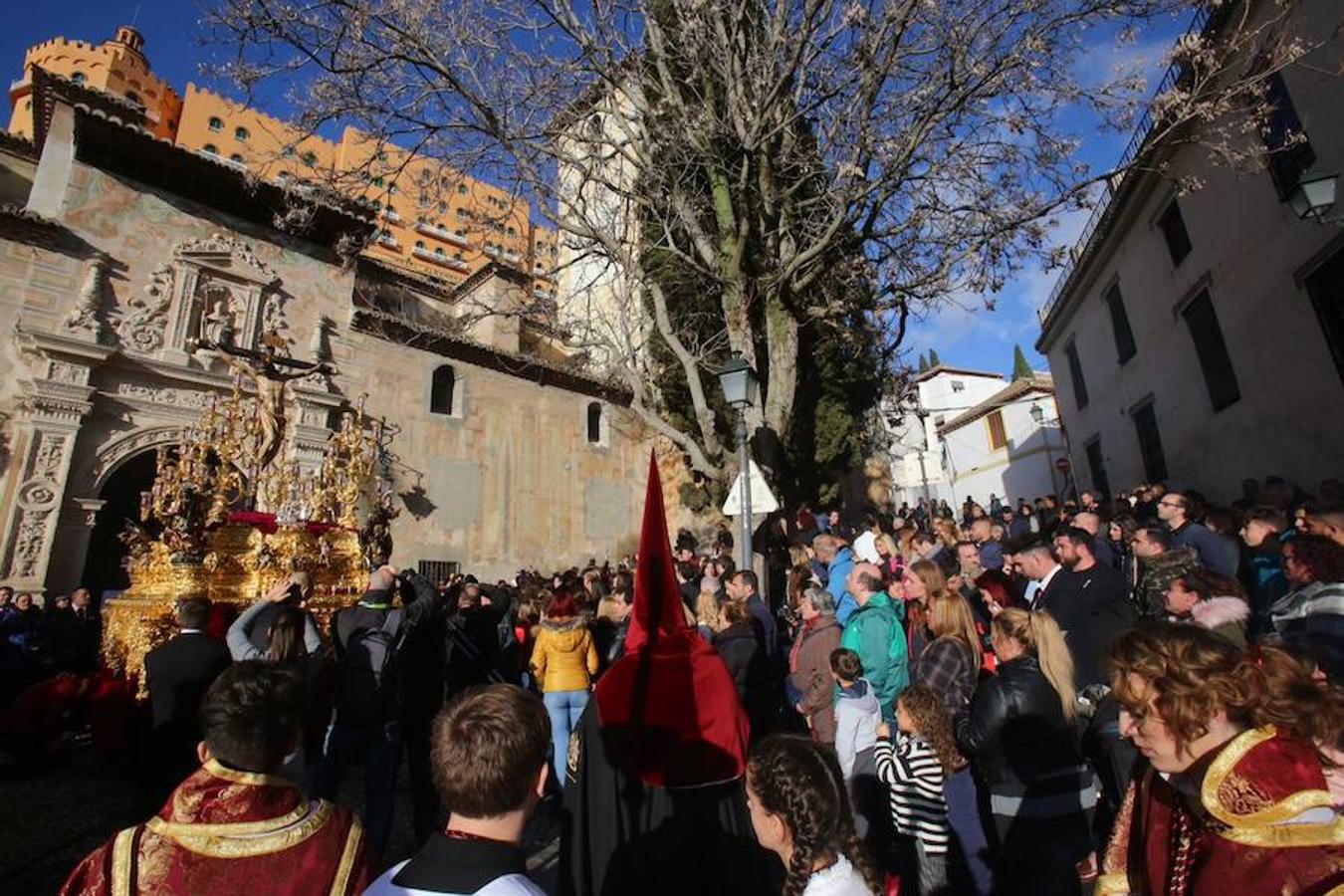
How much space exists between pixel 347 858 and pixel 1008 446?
116ft

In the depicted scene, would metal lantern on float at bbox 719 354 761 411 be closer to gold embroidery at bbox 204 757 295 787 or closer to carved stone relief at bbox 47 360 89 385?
gold embroidery at bbox 204 757 295 787

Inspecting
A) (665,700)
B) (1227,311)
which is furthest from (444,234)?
(665,700)

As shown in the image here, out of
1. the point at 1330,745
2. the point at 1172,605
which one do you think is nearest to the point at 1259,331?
the point at 1172,605

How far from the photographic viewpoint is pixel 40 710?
6.68m

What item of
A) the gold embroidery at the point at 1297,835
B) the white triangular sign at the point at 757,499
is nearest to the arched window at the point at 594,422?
the white triangular sign at the point at 757,499

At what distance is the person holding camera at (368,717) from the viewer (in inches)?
182

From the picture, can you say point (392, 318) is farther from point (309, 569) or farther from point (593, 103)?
point (309, 569)

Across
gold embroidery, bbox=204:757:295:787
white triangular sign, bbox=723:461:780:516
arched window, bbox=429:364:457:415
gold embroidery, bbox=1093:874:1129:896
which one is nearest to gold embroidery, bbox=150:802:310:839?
gold embroidery, bbox=204:757:295:787

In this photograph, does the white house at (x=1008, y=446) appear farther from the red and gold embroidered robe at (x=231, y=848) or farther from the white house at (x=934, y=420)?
the red and gold embroidered robe at (x=231, y=848)

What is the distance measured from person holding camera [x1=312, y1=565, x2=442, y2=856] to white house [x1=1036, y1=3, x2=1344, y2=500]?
33.1 feet

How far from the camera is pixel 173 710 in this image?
12.8ft

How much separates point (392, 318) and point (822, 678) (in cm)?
1479

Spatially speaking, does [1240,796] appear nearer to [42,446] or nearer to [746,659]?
[746,659]

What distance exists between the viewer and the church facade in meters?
12.2
